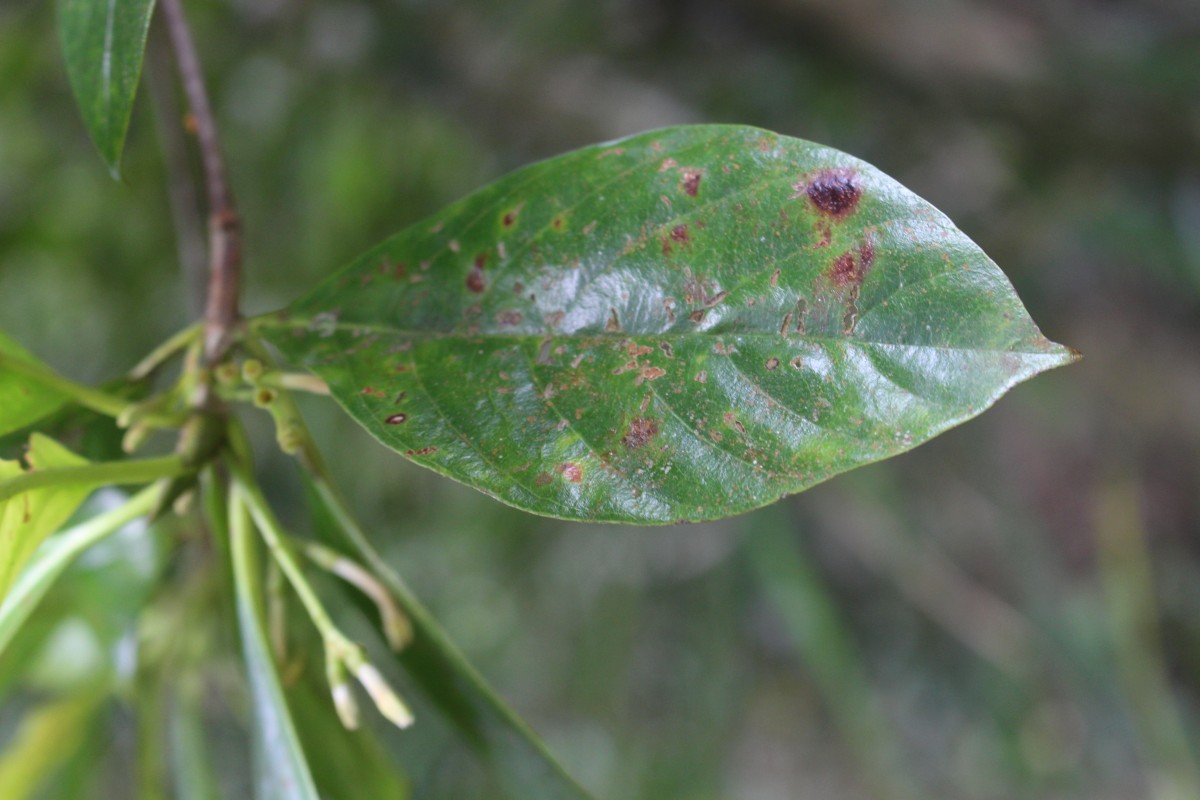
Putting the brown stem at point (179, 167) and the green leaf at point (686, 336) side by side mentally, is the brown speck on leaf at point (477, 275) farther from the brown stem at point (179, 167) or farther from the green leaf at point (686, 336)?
the brown stem at point (179, 167)

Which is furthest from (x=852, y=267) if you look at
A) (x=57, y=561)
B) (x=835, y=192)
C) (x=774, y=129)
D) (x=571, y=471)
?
(x=774, y=129)

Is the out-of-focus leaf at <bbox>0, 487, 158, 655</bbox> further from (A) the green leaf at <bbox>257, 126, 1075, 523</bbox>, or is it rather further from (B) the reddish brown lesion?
(B) the reddish brown lesion

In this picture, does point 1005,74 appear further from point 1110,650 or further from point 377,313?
point 377,313

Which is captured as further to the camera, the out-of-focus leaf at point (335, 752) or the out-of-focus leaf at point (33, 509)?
the out-of-focus leaf at point (335, 752)

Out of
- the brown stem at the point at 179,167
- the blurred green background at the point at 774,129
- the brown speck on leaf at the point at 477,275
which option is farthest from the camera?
the blurred green background at the point at 774,129

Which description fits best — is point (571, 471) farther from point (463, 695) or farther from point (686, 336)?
point (463, 695)

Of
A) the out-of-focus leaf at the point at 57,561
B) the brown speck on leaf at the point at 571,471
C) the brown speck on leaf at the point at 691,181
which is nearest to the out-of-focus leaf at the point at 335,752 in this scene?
the out-of-focus leaf at the point at 57,561

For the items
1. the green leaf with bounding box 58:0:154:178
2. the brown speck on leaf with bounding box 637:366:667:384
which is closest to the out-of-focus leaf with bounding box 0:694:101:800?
the green leaf with bounding box 58:0:154:178
